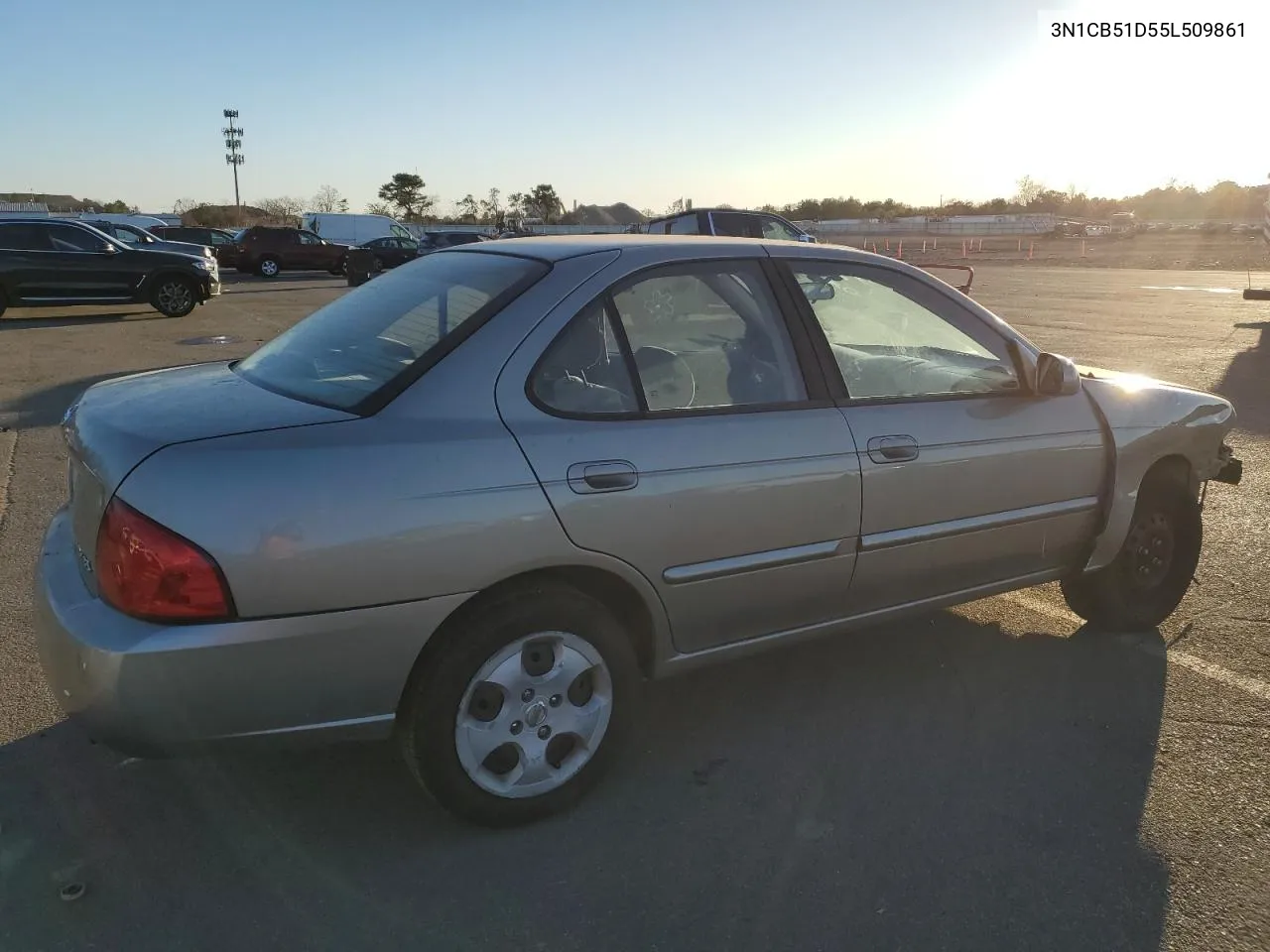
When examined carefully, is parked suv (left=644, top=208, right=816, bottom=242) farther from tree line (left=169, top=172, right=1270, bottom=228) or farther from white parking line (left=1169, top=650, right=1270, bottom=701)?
tree line (left=169, top=172, right=1270, bottom=228)

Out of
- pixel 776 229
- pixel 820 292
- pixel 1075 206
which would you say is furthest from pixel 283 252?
pixel 1075 206

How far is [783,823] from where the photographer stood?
2.89 metres

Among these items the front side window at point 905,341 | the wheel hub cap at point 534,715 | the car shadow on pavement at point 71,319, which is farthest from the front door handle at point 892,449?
the car shadow on pavement at point 71,319

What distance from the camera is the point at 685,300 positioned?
10.6 feet

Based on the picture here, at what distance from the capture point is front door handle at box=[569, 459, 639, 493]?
8.86ft

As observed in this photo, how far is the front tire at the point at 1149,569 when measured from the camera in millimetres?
4141

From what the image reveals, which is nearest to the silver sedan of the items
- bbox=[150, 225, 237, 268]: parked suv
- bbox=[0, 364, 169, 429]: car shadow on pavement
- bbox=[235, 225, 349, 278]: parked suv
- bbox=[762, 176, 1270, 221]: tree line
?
→ bbox=[0, 364, 169, 429]: car shadow on pavement

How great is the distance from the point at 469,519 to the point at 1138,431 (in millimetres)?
2889

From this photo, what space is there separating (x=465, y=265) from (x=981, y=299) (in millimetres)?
19022

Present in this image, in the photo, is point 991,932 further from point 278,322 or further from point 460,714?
point 278,322

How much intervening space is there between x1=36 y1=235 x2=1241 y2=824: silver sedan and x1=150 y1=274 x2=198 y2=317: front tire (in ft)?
50.2

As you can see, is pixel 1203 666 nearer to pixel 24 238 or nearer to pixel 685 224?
pixel 685 224

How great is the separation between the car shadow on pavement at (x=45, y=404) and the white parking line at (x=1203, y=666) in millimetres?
6860

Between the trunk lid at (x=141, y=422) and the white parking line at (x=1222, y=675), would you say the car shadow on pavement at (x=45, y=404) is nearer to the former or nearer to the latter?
the trunk lid at (x=141, y=422)
